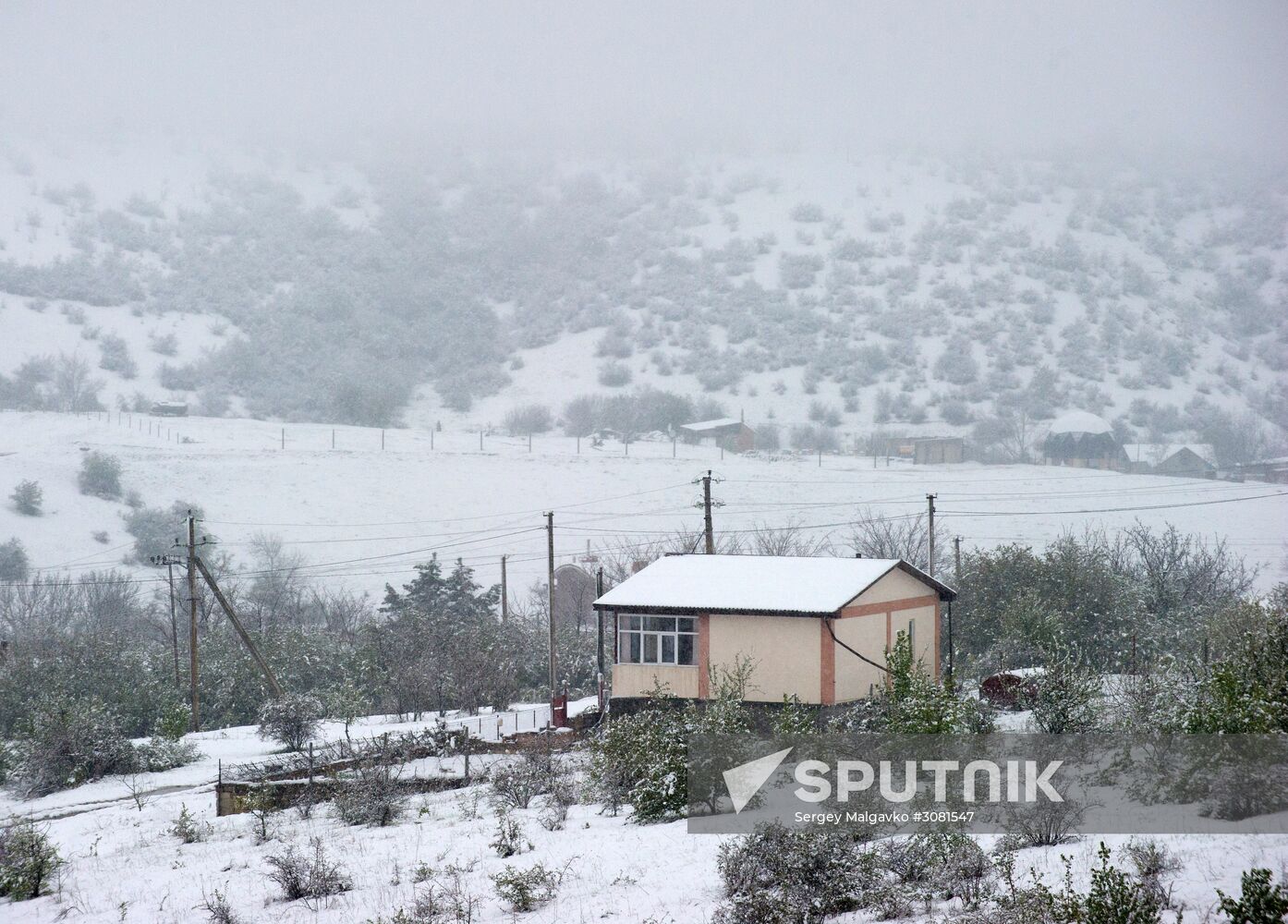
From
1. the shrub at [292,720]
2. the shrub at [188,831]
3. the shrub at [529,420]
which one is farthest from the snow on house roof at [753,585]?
the shrub at [529,420]

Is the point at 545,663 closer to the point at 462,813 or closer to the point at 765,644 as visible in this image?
the point at 765,644

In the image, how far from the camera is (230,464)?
81.1 m

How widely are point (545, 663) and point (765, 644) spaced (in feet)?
55.2

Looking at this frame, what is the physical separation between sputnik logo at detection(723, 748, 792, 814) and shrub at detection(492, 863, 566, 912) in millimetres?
2936

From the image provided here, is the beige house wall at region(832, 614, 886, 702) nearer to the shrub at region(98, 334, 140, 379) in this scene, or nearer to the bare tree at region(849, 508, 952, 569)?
the bare tree at region(849, 508, 952, 569)

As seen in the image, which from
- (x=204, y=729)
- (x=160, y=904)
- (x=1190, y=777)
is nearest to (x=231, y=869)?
(x=160, y=904)

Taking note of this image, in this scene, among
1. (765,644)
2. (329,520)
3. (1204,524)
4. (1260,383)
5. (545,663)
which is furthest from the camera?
(1260,383)

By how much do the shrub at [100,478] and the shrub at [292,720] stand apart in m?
48.9

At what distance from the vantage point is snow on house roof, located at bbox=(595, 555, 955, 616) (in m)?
26.8

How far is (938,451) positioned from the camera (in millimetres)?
96688

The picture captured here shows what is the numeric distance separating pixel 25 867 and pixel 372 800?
515 centimetres

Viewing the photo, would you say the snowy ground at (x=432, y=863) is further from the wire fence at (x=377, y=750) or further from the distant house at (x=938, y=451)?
the distant house at (x=938, y=451)

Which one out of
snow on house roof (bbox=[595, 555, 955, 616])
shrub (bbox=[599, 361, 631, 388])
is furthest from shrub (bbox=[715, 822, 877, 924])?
shrub (bbox=[599, 361, 631, 388])

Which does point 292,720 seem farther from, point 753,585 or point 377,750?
point 753,585
